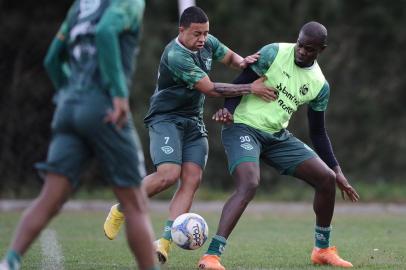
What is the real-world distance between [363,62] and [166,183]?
1450 cm

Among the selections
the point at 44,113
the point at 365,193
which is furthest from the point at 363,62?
the point at 44,113

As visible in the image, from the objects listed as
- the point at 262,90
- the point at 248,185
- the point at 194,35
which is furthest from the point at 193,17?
the point at 248,185

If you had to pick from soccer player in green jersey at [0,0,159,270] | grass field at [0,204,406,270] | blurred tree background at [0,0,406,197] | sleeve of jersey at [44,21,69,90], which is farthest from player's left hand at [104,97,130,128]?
blurred tree background at [0,0,406,197]

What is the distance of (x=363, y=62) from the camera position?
71.3 ft

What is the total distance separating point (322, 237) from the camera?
8.05m

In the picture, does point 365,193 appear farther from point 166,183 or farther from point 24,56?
point 166,183

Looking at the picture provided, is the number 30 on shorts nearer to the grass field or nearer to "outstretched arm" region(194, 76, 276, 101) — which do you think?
"outstretched arm" region(194, 76, 276, 101)

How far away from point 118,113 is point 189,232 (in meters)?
2.43

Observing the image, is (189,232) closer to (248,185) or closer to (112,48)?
(248,185)

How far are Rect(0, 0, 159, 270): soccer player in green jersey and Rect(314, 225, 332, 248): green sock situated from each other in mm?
2827

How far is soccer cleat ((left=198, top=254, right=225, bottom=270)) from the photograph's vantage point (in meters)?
7.32

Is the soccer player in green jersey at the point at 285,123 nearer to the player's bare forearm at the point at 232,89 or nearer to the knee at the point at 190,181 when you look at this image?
the player's bare forearm at the point at 232,89

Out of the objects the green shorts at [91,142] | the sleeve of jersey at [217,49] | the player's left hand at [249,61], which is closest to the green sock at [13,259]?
the green shorts at [91,142]

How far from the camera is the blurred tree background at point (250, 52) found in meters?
18.5
